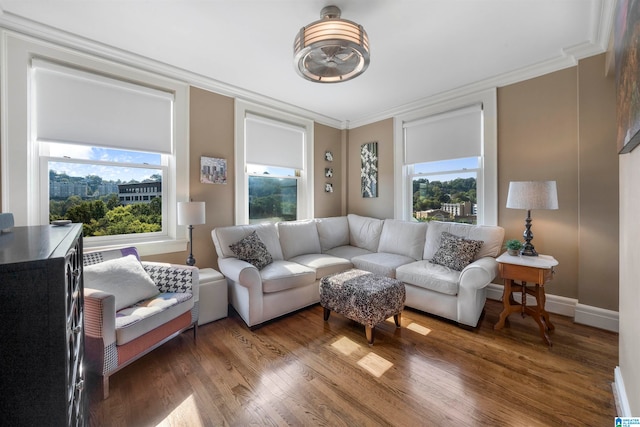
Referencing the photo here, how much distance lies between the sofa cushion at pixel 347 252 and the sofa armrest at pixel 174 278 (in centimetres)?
193

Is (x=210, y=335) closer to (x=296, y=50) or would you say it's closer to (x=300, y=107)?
(x=296, y=50)

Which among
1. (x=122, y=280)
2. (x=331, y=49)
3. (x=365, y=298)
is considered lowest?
(x=365, y=298)

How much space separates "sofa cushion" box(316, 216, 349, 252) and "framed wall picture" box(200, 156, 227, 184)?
1537 mm

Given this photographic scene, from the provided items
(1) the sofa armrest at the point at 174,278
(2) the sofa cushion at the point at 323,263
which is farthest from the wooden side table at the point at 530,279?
(1) the sofa armrest at the point at 174,278

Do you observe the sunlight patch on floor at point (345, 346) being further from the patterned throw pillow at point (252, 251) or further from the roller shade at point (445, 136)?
the roller shade at point (445, 136)

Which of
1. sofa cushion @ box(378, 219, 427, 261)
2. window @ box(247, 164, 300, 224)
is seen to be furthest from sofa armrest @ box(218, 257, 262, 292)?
sofa cushion @ box(378, 219, 427, 261)

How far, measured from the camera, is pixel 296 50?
1.86m

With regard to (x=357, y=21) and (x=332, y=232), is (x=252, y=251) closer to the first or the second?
(x=332, y=232)

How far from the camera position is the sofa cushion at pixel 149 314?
1757mm

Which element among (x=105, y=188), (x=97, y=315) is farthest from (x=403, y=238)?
(x=105, y=188)

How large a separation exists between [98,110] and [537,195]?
4181 millimetres

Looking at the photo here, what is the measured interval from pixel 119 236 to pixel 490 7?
3.82 meters

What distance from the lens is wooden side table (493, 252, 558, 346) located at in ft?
7.50

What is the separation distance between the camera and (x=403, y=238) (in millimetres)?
3578
